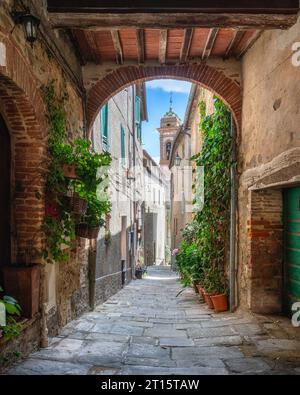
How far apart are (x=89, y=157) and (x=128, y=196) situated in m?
8.71

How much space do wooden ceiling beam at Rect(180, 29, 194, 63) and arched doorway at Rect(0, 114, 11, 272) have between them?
315 centimetres

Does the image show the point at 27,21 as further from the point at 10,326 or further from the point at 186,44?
the point at 186,44

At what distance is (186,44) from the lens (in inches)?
241

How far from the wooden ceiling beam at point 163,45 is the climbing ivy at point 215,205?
1452 millimetres

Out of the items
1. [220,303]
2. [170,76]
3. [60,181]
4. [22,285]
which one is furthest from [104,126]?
[22,285]

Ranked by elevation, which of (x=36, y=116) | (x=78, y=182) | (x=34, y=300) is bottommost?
(x=34, y=300)

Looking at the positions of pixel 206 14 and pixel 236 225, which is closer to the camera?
pixel 206 14

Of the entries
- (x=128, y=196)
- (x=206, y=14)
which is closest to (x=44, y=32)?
(x=206, y=14)

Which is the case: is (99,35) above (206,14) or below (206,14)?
above

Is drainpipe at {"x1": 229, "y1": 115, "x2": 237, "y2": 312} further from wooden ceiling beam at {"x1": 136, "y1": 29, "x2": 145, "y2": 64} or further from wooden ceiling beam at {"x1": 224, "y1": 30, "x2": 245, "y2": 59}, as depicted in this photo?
Answer: wooden ceiling beam at {"x1": 136, "y1": 29, "x2": 145, "y2": 64}

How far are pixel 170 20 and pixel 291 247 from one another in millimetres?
3503

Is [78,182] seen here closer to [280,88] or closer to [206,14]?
[206,14]
